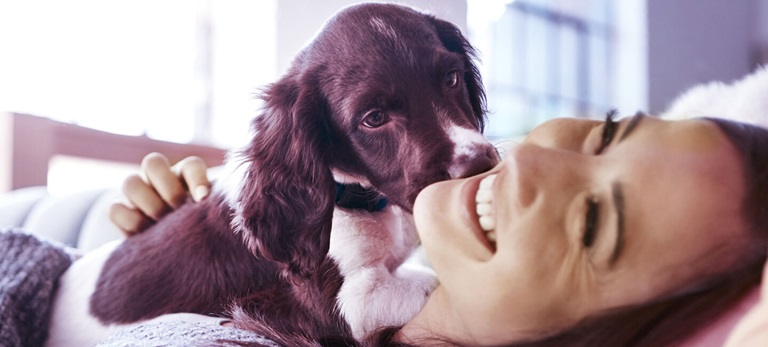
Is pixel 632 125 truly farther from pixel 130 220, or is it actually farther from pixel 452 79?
pixel 130 220

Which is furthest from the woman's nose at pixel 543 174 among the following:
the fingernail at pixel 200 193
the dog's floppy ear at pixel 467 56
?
the fingernail at pixel 200 193

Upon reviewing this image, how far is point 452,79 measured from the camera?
0.73m

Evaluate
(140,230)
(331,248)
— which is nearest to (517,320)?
(331,248)

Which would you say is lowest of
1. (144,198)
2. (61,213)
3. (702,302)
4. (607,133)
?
(61,213)

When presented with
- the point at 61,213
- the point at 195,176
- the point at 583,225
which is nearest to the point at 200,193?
the point at 195,176

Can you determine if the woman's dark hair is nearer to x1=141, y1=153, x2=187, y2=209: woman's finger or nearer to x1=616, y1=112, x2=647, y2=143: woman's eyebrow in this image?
x1=616, y1=112, x2=647, y2=143: woman's eyebrow

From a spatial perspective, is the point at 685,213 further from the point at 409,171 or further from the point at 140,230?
the point at 140,230

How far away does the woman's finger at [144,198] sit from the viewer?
107 cm

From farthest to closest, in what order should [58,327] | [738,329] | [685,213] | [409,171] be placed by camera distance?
1. [58,327]
2. [409,171]
3. [685,213]
4. [738,329]

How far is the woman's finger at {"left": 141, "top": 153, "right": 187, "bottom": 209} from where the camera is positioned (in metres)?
1.07

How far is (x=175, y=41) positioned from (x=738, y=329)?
7.07 feet

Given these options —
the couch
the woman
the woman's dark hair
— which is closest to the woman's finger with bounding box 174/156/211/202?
the woman

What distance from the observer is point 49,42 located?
7.14 ft

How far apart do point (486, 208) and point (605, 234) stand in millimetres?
97
